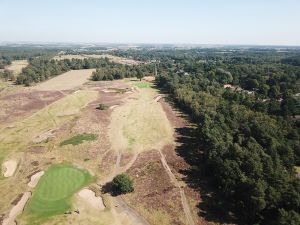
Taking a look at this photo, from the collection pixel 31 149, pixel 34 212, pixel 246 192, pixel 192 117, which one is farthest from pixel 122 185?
pixel 192 117

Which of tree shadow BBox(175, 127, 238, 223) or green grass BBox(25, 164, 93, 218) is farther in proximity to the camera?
green grass BBox(25, 164, 93, 218)

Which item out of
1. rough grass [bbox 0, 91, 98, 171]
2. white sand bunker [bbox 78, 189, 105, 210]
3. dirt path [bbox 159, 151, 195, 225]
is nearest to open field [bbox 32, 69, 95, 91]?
rough grass [bbox 0, 91, 98, 171]

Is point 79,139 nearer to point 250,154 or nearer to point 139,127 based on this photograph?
point 139,127

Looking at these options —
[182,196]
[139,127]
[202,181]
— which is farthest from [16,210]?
[139,127]

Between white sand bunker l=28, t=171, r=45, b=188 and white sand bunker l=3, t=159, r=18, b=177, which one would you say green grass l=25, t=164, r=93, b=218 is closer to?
white sand bunker l=28, t=171, r=45, b=188

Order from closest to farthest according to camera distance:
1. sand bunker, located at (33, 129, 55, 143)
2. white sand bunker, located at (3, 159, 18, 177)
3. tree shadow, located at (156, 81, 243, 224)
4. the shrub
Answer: tree shadow, located at (156, 81, 243, 224) → the shrub → white sand bunker, located at (3, 159, 18, 177) → sand bunker, located at (33, 129, 55, 143)

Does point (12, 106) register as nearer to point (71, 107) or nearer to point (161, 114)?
point (71, 107)
